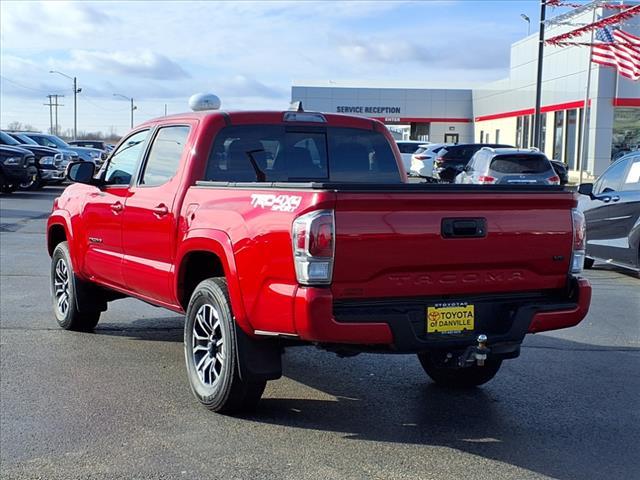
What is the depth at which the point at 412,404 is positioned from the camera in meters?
5.63

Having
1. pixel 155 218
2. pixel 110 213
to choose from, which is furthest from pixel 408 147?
pixel 155 218

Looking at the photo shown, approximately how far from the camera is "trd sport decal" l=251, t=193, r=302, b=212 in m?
4.39

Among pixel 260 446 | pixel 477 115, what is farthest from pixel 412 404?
pixel 477 115

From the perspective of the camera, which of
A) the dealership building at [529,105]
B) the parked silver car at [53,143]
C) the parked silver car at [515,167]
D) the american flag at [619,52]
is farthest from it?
the dealership building at [529,105]

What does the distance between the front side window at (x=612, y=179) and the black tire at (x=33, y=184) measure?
1760 cm

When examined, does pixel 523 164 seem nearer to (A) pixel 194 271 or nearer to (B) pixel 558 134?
(A) pixel 194 271

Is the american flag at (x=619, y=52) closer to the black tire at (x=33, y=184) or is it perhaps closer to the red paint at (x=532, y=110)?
the red paint at (x=532, y=110)

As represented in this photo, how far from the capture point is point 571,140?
38.5m

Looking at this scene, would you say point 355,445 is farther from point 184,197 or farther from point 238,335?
point 184,197

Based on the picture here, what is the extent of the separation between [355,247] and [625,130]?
34271 millimetres

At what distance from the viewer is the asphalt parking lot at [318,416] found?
445cm

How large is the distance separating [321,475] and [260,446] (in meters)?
0.55

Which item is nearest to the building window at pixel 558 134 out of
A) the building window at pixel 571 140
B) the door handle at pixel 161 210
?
the building window at pixel 571 140

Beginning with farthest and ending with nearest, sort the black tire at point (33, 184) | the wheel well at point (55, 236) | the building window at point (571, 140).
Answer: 1. the building window at point (571, 140)
2. the black tire at point (33, 184)
3. the wheel well at point (55, 236)
